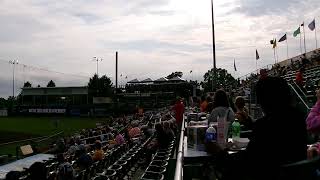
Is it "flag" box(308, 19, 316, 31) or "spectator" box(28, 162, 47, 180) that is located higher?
"flag" box(308, 19, 316, 31)

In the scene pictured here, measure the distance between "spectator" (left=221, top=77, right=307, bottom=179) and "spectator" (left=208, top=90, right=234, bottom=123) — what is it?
7.54 feet

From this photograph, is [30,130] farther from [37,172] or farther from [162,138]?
[37,172]

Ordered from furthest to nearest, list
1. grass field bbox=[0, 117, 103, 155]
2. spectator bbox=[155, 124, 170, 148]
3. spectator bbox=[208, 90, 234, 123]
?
grass field bbox=[0, 117, 103, 155] < spectator bbox=[155, 124, 170, 148] < spectator bbox=[208, 90, 234, 123]

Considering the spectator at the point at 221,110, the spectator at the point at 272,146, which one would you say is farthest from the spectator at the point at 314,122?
the spectator at the point at 272,146

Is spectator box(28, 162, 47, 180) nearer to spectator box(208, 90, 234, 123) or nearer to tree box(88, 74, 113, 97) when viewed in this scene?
spectator box(208, 90, 234, 123)

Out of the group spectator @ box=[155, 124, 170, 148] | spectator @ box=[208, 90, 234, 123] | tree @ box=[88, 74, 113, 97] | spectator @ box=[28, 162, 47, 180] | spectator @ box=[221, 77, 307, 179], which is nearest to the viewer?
spectator @ box=[221, 77, 307, 179]

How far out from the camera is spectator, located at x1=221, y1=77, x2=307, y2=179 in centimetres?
243

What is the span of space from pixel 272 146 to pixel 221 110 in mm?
2672

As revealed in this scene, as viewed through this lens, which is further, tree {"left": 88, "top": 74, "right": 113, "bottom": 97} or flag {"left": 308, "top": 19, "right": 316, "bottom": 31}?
tree {"left": 88, "top": 74, "right": 113, "bottom": 97}

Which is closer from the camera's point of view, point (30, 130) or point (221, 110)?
point (221, 110)

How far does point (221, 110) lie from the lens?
5.11 metres

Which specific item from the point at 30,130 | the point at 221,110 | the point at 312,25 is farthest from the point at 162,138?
the point at 30,130

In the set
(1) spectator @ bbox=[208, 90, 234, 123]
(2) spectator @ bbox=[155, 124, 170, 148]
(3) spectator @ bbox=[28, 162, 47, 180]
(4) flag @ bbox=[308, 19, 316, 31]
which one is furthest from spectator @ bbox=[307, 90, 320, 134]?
(4) flag @ bbox=[308, 19, 316, 31]

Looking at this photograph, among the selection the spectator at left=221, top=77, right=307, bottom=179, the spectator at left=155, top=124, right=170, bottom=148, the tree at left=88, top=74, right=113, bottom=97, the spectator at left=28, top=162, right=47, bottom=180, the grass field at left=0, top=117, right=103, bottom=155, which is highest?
the tree at left=88, top=74, right=113, bottom=97
